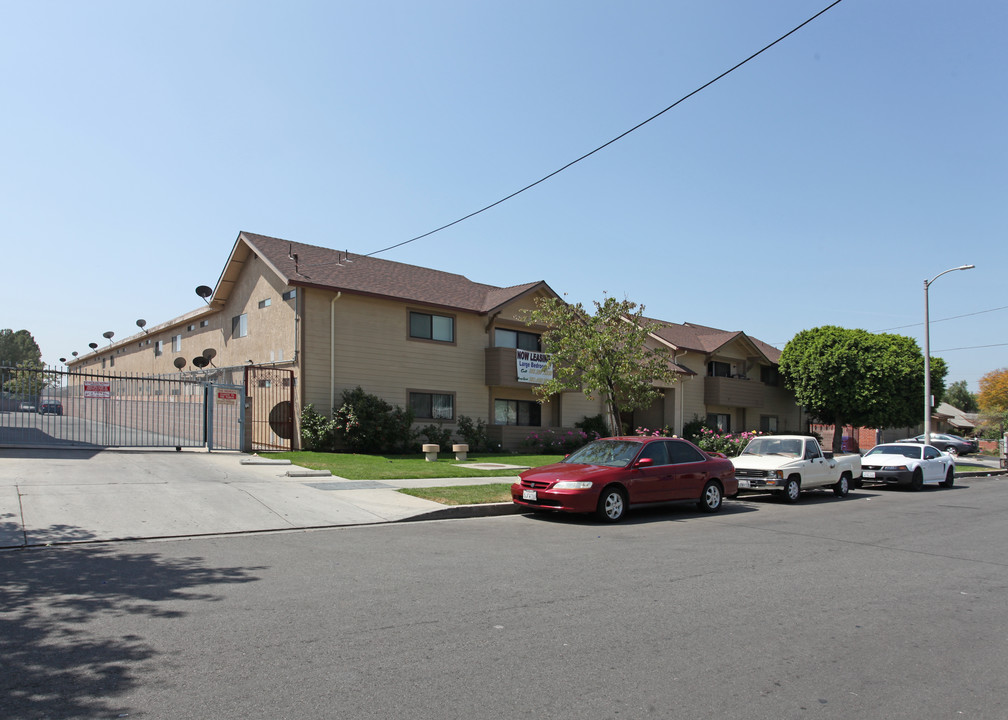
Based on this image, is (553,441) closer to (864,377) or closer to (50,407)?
(50,407)

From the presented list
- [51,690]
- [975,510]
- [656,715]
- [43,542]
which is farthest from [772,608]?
[975,510]

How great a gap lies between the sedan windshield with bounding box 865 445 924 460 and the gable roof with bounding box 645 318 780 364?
13.4 metres

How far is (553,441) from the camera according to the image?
27.3m

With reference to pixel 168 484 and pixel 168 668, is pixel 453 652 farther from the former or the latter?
pixel 168 484

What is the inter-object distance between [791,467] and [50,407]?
55.7 ft

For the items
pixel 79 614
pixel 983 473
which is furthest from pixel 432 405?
pixel 983 473

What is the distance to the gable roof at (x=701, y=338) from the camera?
118ft

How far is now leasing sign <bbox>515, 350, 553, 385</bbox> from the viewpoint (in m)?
26.9

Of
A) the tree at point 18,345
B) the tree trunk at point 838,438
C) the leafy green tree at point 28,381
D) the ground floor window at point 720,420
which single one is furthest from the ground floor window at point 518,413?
the tree at point 18,345

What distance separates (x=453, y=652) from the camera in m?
5.02

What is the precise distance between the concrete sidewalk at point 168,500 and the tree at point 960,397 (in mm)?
128280

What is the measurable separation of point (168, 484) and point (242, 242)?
13.7 m

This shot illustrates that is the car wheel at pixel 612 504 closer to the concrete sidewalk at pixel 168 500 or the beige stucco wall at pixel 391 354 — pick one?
the concrete sidewalk at pixel 168 500

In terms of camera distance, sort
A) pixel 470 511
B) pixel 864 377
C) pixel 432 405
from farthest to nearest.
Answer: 1. pixel 864 377
2. pixel 432 405
3. pixel 470 511
